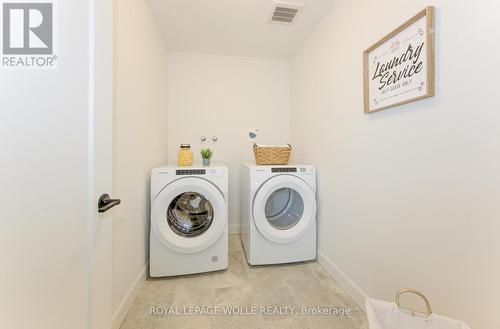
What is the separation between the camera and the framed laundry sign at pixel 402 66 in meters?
1.00

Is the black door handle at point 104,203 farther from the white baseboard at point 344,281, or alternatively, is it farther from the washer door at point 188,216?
the white baseboard at point 344,281

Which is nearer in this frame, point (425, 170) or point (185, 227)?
point (425, 170)

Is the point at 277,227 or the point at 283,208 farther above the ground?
the point at 283,208

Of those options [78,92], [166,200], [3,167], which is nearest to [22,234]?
[3,167]

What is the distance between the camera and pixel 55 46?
638 mm

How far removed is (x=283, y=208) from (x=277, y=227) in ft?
0.84

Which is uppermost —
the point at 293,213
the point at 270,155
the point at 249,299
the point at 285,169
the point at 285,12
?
the point at 285,12

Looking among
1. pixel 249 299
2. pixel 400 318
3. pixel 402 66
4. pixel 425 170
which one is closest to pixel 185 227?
pixel 249 299

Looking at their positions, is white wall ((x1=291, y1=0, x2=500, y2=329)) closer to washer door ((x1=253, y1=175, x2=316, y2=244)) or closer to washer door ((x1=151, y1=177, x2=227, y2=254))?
washer door ((x1=253, y1=175, x2=316, y2=244))

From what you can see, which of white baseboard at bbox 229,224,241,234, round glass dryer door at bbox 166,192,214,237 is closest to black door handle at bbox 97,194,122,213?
round glass dryer door at bbox 166,192,214,237

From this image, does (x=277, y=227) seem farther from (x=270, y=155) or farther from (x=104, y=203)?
(x=104, y=203)

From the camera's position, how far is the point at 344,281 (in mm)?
1667

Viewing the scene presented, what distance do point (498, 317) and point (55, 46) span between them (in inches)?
66.7

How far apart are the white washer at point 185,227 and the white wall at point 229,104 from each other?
94 cm
